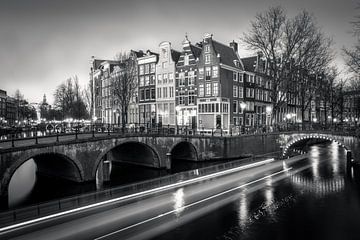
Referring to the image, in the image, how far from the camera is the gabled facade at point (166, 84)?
166ft

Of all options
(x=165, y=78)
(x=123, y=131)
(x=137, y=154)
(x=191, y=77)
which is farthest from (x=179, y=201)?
(x=165, y=78)

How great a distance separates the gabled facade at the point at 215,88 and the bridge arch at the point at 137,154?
1370cm

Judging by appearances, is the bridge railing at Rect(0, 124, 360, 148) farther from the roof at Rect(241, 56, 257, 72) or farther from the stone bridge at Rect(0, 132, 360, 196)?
the roof at Rect(241, 56, 257, 72)

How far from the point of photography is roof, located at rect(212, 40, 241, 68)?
1845 inches

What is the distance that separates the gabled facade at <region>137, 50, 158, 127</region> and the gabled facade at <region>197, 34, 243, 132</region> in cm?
1051

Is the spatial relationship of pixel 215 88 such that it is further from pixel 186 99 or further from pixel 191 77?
pixel 186 99

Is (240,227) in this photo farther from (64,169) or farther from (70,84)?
(70,84)

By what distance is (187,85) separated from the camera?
49.0 m

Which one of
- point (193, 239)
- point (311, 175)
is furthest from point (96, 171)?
point (311, 175)

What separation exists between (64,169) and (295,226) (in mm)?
20341

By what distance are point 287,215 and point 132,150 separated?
74.3 feet

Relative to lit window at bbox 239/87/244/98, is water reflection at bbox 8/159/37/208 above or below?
below

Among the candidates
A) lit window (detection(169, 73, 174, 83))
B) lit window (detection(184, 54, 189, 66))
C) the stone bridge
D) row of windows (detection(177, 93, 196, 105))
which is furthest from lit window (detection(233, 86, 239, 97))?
lit window (detection(169, 73, 174, 83))

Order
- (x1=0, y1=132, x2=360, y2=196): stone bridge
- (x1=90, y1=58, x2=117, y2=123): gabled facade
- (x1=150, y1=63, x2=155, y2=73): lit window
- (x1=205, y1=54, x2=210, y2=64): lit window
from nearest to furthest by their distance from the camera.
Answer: (x1=0, y1=132, x2=360, y2=196): stone bridge
(x1=205, y1=54, x2=210, y2=64): lit window
(x1=150, y1=63, x2=155, y2=73): lit window
(x1=90, y1=58, x2=117, y2=123): gabled facade
